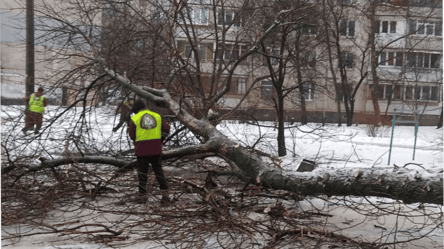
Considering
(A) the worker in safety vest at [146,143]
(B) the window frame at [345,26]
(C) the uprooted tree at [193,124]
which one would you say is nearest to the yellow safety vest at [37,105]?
(C) the uprooted tree at [193,124]

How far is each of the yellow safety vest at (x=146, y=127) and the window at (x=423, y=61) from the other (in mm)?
26098

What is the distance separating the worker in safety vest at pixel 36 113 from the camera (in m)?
8.82

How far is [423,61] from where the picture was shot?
32719mm

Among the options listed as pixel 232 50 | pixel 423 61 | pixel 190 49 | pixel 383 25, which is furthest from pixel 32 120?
pixel 423 61

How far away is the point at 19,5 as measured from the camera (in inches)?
348

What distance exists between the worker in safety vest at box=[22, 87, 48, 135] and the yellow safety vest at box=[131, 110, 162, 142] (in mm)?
2698

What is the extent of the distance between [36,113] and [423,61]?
1140 inches

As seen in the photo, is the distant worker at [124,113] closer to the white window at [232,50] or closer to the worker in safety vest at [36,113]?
the worker in safety vest at [36,113]

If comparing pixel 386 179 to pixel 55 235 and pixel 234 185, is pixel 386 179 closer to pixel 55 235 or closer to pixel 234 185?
pixel 234 185

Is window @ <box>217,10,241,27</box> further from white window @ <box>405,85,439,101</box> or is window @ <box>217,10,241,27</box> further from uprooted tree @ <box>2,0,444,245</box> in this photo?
white window @ <box>405,85,439,101</box>

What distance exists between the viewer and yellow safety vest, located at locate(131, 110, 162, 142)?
6.60 m

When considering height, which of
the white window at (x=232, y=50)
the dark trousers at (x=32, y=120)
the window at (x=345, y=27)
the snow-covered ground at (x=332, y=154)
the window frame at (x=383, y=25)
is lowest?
the snow-covered ground at (x=332, y=154)

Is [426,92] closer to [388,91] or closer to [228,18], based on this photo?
[388,91]

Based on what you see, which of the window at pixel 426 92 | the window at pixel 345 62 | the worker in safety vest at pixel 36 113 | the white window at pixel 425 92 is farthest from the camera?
the window at pixel 426 92
